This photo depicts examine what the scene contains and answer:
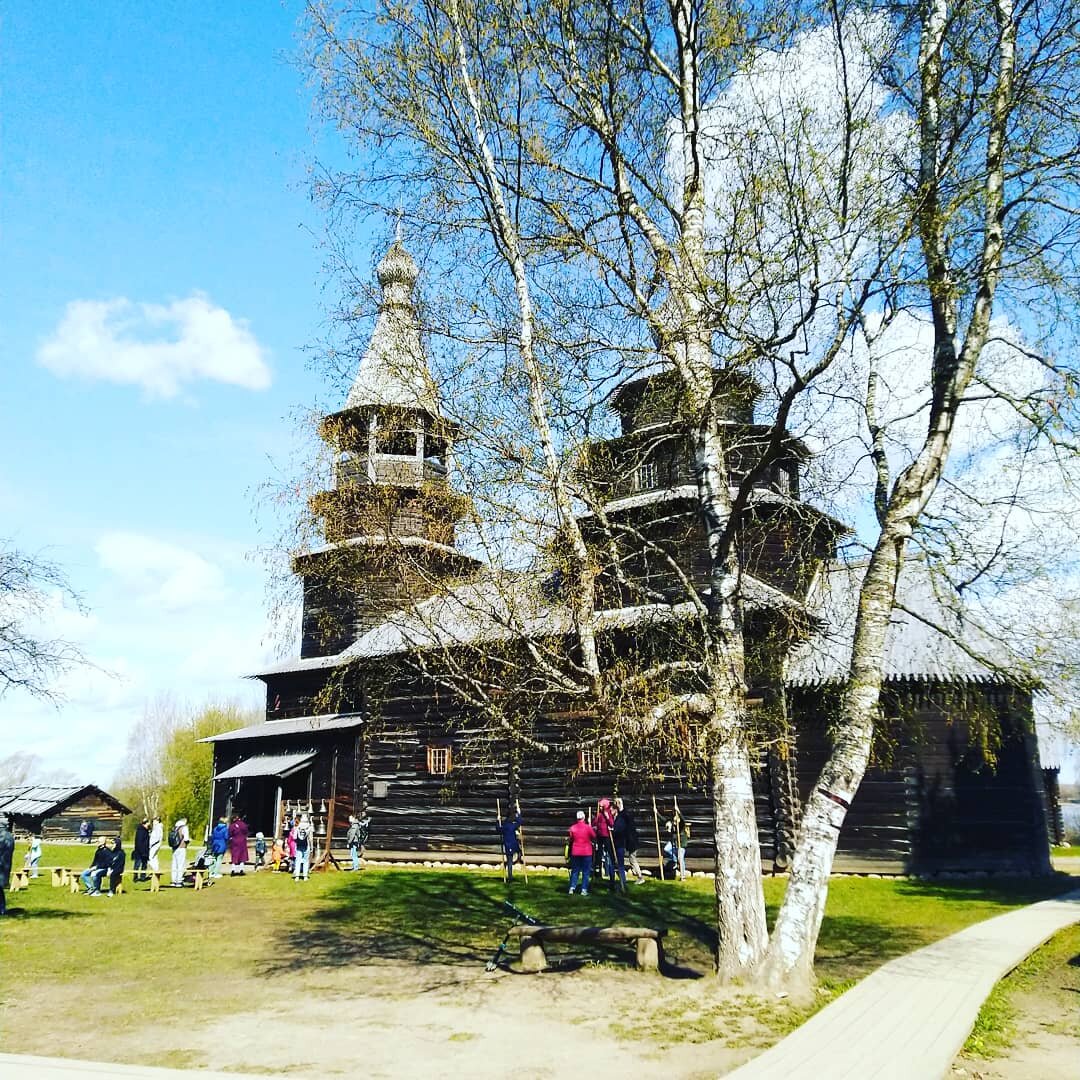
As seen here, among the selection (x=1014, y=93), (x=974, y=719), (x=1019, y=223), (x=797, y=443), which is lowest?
(x=974, y=719)

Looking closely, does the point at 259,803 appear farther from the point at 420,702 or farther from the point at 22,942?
the point at 22,942

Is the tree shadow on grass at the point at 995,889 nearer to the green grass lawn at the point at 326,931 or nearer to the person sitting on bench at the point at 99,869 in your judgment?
the green grass lawn at the point at 326,931

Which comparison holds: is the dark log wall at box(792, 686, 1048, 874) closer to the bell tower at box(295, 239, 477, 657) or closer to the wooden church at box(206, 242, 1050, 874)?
the wooden church at box(206, 242, 1050, 874)

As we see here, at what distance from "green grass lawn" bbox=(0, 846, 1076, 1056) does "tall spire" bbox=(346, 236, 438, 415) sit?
665cm

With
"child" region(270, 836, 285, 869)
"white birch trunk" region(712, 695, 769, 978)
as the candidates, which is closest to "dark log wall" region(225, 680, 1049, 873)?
"child" region(270, 836, 285, 869)

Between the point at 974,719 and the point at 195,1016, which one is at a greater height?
the point at 974,719

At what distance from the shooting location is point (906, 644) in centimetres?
2205

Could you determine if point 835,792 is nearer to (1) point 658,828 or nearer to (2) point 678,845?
(2) point 678,845

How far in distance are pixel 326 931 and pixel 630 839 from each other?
23.5 feet

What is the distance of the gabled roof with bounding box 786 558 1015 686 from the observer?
1006 centimetres

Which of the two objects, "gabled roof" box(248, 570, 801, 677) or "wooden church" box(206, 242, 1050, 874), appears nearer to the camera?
"gabled roof" box(248, 570, 801, 677)

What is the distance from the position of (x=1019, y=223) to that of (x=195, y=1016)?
455 inches

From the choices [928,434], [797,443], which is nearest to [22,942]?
[797,443]

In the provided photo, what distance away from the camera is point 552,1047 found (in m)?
7.64
